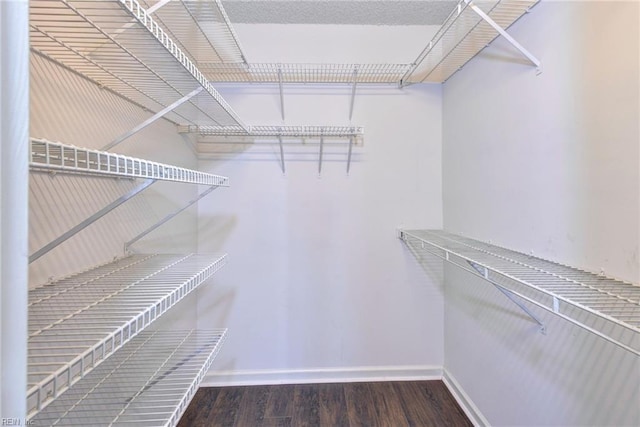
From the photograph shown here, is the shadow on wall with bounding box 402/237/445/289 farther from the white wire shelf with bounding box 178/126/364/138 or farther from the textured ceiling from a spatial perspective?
the textured ceiling

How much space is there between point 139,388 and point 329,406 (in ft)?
3.47

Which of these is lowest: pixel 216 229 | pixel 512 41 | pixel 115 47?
pixel 216 229

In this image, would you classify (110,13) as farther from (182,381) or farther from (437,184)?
(437,184)

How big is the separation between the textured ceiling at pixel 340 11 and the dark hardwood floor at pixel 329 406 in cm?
224

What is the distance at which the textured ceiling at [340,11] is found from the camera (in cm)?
159

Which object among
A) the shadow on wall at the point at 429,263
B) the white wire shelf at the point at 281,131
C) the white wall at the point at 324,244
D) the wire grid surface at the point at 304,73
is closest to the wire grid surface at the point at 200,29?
the wire grid surface at the point at 304,73

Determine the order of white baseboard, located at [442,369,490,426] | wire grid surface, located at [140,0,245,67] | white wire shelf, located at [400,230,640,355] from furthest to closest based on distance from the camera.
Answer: white baseboard, located at [442,369,490,426] → wire grid surface, located at [140,0,245,67] → white wire shelf, located at [400,230,640,355]

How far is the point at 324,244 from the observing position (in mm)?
1857

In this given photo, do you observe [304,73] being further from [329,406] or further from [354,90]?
[329,406]

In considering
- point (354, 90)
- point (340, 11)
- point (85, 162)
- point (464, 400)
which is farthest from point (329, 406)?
point (340, 11)

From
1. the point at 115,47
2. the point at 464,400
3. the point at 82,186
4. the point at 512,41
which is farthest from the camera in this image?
the point at 464,400

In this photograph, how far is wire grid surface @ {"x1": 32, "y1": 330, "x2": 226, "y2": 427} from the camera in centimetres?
80

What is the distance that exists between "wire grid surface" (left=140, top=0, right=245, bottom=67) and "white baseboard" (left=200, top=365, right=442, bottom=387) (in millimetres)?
1901

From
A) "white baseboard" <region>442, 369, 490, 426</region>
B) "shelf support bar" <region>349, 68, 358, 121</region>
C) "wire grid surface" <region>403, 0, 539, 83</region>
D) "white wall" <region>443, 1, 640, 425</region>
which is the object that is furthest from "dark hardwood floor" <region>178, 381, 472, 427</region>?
"wire grid surface" <region>403, 0, 539, 83</region>
